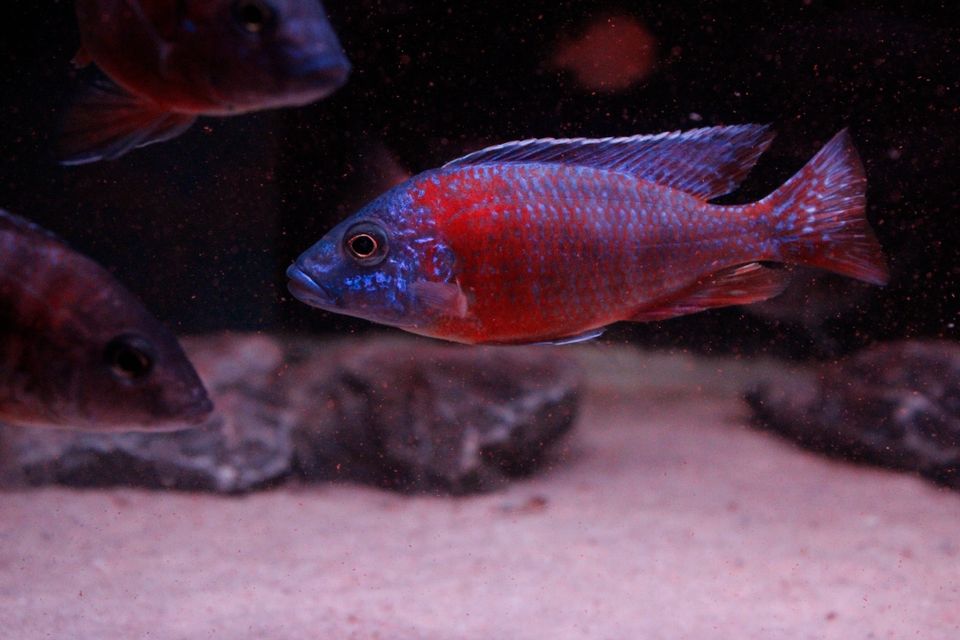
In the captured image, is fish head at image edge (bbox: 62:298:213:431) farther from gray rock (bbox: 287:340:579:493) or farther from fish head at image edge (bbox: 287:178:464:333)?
gray rock (bbox: 287:340:579:493)

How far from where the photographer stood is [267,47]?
122cm

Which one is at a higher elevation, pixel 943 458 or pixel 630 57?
pixel 630 57

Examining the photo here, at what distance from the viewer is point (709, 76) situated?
12.2 ft

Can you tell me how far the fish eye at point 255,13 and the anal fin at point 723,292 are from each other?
1.11m

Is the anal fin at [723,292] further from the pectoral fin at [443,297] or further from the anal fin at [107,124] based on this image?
the anal fin at [107,124]

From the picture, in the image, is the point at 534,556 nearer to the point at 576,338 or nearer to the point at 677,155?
the point at 576,338

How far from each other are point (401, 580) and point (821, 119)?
10.3ft

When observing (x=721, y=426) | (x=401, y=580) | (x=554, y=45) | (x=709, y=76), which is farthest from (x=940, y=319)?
(x=401, y=580)

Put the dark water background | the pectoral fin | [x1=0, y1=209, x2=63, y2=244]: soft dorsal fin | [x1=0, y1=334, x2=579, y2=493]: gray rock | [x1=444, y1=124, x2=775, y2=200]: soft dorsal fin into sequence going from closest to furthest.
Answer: [x1=0, y1=209, x2=63, y2=244]: soft dorsal fin → the pectoral fin → [x1=444, y1=124, x2=775, y2=200]: soft dorsal fin → the dark water background → [x1=0, y1=334, x2=579, y2=493]: gray rock

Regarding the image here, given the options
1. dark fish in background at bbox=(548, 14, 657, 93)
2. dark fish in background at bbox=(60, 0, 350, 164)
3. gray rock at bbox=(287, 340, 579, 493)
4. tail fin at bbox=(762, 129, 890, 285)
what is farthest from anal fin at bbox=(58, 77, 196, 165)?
gray rock at bbox=(287, 340, 579, 493)

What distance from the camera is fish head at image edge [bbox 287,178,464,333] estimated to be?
1683mm

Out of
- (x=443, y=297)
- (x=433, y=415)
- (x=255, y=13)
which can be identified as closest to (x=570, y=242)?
(x=443, y=297)

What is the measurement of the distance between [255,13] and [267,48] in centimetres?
7

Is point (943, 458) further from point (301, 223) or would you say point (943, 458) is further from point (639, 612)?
point (301, 223)
